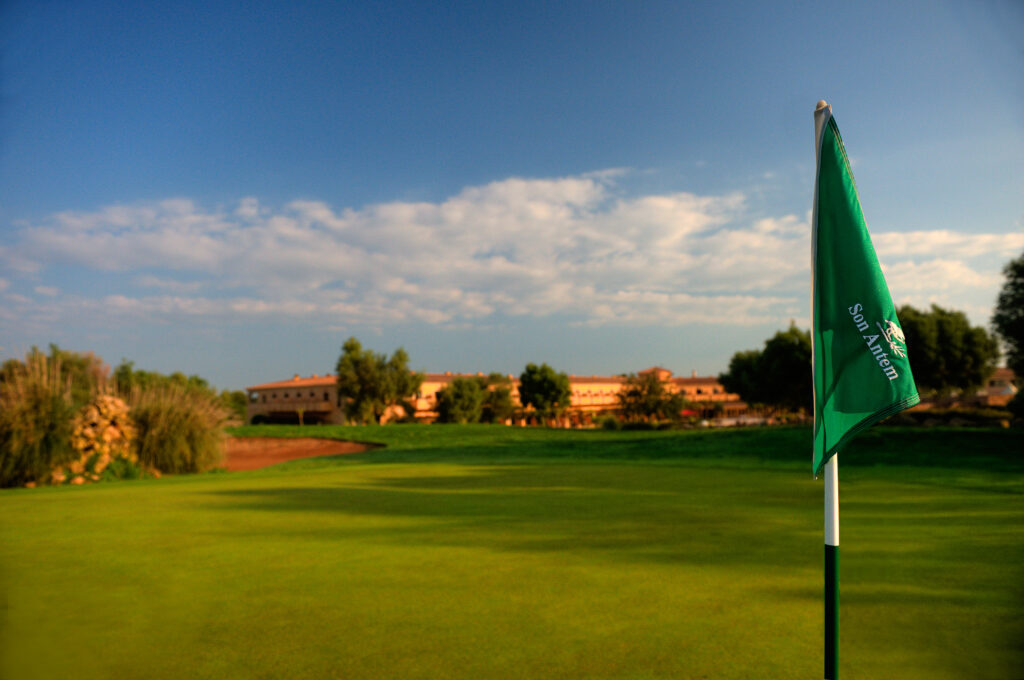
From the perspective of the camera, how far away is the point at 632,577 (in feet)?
15.6

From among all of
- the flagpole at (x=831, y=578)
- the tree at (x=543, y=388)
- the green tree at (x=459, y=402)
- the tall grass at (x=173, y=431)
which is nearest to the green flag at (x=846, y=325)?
the flagpole at (x=831, y=578)

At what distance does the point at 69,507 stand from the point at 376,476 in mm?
5845

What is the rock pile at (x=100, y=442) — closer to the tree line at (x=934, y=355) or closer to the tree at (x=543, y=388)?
the tree line at (x=934, y=355)

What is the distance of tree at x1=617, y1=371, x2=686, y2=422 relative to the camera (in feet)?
203

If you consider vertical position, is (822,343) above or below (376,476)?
above

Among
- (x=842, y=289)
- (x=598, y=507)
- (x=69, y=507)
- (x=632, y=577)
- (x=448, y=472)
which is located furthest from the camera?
(x=448, y=472)

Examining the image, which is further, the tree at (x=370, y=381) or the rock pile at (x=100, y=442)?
the tree at (x=370, y=381)

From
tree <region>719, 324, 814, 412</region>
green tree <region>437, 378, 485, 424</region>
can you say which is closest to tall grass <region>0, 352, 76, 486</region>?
tree <region>719, 324, 814, 412</region>

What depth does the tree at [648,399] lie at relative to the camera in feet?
203

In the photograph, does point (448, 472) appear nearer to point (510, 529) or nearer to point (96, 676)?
point (510, 529)

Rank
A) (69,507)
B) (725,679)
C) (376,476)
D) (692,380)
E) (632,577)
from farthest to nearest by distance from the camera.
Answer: (692,380), (376,476), (69,507), (632,577), (725,679)

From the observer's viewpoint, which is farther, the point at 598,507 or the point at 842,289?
the point at 598,507

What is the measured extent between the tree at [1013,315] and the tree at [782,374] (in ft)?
56.6

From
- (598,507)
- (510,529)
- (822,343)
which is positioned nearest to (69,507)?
(510,529)
